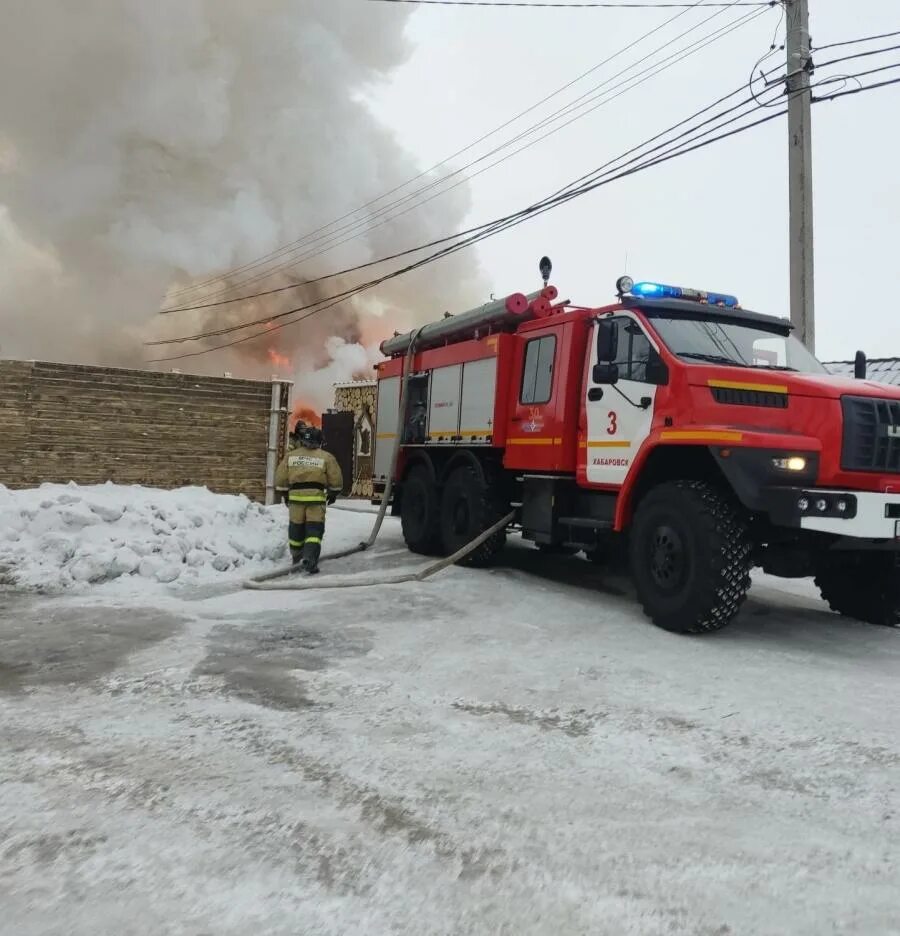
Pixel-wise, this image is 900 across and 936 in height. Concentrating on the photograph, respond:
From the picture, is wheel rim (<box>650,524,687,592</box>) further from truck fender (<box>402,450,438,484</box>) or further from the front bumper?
truck fender (<box>402,450,438,484</box>)

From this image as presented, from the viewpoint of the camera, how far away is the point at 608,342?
667 centimetres

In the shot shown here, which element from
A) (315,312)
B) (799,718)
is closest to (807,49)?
(799,718)

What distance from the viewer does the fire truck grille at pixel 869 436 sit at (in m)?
5.41

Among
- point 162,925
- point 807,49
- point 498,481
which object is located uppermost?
point 807,49

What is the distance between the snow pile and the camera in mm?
7289

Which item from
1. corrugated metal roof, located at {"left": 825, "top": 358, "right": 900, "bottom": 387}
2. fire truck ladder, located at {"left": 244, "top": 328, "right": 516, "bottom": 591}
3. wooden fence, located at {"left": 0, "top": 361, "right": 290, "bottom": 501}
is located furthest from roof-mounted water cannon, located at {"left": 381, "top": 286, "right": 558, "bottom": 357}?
corrugated metal roof, located at {"left": 825, "top": 358, "right": 900, "bottom": 387}

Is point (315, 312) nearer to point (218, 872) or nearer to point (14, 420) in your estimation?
point (14, 420)

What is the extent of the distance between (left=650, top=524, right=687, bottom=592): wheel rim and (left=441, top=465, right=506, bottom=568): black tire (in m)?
2.76

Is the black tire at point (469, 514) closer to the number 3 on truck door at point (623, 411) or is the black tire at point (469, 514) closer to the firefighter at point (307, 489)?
the firefighter at point (307, 489)

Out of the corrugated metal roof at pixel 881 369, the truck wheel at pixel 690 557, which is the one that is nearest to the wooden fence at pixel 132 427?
the truck wheel at pixel 690 557

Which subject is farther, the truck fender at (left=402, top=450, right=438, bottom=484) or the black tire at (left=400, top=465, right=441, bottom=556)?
the truck fender at (left=402, top=450, right=438, bottom=484)

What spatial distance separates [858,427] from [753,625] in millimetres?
1872

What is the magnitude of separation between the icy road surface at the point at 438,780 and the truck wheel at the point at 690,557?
0.85 feet

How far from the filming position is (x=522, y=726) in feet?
12.6
